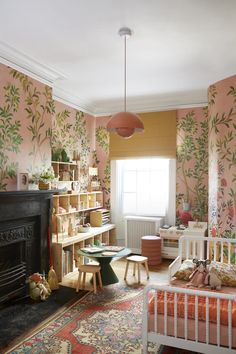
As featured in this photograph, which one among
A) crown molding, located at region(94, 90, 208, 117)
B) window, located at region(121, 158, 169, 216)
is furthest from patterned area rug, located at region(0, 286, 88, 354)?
crown molding, located at region(94, 90, 208, 117)

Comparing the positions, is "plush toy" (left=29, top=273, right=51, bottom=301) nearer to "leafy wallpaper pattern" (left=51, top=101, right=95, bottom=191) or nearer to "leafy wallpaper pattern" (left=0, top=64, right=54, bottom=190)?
"leafy wallpaper pattern" (left=0, top=64, right=54, bottom=190)

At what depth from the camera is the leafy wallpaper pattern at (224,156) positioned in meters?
4.01

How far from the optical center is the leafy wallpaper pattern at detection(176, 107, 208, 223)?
520 cm

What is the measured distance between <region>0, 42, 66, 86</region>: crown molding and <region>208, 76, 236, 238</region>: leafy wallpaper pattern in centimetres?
218

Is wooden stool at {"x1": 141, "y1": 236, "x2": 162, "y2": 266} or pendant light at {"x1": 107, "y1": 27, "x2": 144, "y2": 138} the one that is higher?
pendant light at {"x1": 107, "y1": 27, "x2": 144, "y2": 138}

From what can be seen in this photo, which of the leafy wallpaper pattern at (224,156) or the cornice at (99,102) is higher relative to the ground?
the cornice at (99,102)

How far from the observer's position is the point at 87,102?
18.4ft

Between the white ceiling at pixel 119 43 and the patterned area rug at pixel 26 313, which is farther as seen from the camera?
the patterned area rug at pixel 26 313

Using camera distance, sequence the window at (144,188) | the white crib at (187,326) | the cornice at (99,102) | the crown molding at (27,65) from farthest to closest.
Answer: the window at (144,188) → the cornice at (99,102) → the crown molding at (27,65) → the white crib at (187,326)

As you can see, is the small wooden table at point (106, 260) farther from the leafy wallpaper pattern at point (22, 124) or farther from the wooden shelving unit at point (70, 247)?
the leafy wallpaper pattern at point (22, 124)

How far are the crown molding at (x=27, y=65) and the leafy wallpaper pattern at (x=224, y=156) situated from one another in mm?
2184

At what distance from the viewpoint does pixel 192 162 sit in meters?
5.30

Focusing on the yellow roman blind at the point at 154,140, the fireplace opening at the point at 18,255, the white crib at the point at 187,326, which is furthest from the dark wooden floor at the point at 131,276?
the yellow roman blind at the point at 154,140

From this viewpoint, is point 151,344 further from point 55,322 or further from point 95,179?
point 95,179
